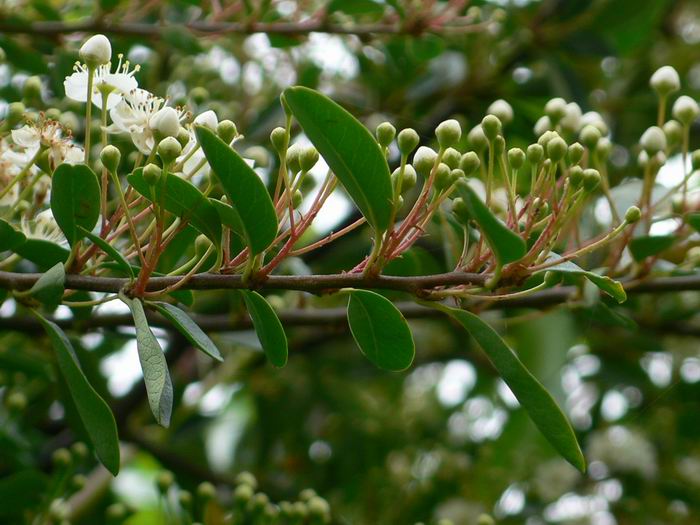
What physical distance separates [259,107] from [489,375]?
92 centimetres

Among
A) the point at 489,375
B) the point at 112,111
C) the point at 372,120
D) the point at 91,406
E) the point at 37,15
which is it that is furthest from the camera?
the point at 489,375

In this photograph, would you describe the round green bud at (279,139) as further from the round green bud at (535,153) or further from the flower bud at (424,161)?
the round green bud at (535,153)

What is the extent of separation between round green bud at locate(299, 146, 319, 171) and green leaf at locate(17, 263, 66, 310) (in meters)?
0.27

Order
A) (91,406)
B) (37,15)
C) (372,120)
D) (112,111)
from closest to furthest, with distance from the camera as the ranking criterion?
(91,406) < (112,111) < (37,15) < (372,120)

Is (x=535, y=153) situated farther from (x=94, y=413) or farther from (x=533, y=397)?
(x=94, y=413)

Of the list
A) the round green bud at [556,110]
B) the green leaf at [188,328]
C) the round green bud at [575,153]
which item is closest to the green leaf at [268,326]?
the green leaf at [188,328]

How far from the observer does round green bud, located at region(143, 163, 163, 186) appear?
0.92 meters

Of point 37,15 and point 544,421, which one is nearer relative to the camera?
point 544,421

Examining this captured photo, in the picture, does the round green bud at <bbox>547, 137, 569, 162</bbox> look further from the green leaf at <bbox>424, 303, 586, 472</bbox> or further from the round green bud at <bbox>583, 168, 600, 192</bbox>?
the green leaf at <bbox>424, 303, 586, 472</bbox>

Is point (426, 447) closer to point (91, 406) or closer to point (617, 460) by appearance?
point (617, 460)

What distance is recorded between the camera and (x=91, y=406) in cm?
96

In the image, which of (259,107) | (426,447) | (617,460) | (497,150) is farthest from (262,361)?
(497,150)

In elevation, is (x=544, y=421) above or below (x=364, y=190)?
below

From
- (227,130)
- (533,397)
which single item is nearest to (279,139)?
(227,130)
